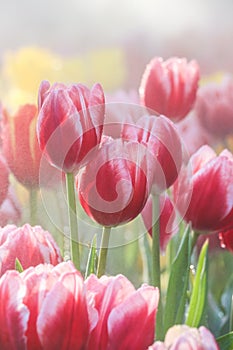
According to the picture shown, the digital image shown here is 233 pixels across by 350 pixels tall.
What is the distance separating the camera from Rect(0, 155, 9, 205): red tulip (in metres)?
0.43

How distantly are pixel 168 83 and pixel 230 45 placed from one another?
399 millimetres

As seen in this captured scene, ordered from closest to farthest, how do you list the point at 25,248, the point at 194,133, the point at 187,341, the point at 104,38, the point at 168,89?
the point at 187,341, the point at 25,248, the point at 168,89, the point at 194,133, the point at 104,38

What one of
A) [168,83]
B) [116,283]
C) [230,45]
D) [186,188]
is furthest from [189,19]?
[116,283]

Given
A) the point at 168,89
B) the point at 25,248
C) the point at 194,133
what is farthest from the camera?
the point at 194,133

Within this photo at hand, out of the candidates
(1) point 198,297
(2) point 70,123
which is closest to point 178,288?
(1) point 198,297

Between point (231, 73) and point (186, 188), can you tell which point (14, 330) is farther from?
point (231, 73)

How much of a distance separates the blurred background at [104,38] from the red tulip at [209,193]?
182mm

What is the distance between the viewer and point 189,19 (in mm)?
889

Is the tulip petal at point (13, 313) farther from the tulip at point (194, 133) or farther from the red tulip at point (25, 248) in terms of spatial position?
the tulip at point (194, 133)

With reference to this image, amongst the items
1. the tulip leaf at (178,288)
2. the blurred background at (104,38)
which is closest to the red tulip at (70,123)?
the tulip leaf at (178,288)

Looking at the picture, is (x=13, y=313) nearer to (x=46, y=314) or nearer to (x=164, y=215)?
(x=46, y=314)

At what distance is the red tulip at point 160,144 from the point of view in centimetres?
41

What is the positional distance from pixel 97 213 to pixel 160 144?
44mm

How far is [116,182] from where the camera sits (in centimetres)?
40
